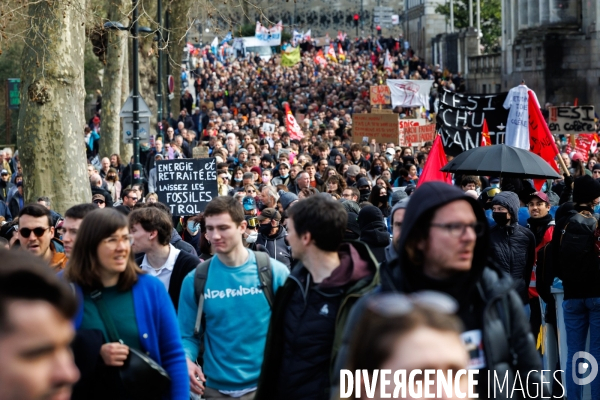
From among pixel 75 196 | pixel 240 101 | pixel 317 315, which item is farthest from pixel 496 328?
pixel 240 101

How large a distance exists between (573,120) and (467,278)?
53.6ft

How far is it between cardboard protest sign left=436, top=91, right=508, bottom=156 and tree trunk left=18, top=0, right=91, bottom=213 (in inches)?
194

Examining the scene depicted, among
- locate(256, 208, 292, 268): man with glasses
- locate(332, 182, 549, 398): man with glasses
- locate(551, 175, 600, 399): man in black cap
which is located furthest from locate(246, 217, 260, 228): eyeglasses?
locate(332, 182, 549, 398): man with glasses

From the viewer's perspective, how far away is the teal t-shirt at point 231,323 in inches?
201

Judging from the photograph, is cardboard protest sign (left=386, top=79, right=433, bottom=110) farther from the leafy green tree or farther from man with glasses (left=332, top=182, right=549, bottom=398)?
the leafy green tree

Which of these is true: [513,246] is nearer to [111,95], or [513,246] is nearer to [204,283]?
[204,283]

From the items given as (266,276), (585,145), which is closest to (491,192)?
(266,276)

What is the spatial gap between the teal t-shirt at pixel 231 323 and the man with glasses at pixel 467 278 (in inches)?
65.3

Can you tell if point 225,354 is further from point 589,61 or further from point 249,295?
point 589,61

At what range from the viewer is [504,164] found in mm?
10211

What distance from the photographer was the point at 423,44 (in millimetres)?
83062

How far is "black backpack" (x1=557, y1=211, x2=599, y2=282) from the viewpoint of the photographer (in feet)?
25.6

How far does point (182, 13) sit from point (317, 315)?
2725 centimetres

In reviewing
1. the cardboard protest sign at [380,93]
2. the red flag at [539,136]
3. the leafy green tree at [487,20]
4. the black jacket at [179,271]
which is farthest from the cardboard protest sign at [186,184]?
the leafy green tree at [487,20]
